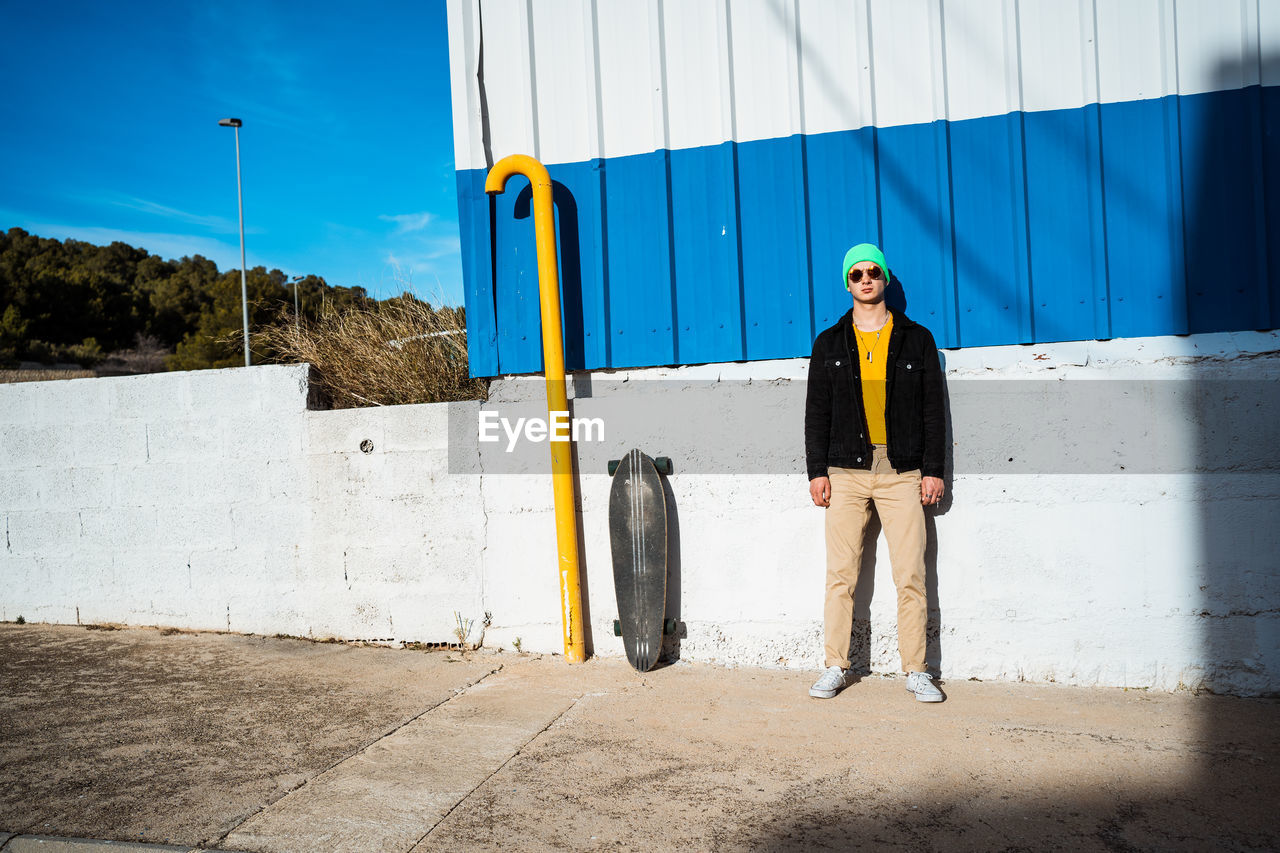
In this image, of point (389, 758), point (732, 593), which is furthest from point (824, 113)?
point (389, 758)

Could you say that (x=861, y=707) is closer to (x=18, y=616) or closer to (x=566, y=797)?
(x=566, y=797)

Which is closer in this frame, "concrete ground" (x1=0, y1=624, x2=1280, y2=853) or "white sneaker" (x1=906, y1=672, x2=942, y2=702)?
"concrete ground" (x1=0, y1=624, x2=1280, y2=853)

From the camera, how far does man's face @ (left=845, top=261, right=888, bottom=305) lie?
3588 mm

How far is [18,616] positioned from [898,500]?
17.7 ft

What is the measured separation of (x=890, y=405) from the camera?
11.7ft

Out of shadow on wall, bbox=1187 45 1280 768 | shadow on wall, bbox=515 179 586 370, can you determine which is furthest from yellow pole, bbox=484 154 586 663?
shadow on wall, bbox=1187 45 1280 768

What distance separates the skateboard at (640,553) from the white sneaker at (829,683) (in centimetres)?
78

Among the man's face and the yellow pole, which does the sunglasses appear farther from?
the yellow pole

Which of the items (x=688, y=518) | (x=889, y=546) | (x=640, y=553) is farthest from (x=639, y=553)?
(x=889, y=546)

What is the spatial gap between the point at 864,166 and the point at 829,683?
7.80 feet

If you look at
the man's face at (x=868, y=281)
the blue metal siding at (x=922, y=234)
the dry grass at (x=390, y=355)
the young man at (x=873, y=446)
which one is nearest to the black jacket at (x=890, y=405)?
the young man at (x=873, y=446)

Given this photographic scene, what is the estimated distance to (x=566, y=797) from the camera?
2693 millimetres

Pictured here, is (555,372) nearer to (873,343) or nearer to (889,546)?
(873,343)

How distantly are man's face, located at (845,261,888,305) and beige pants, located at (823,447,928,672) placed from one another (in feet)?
2.18
